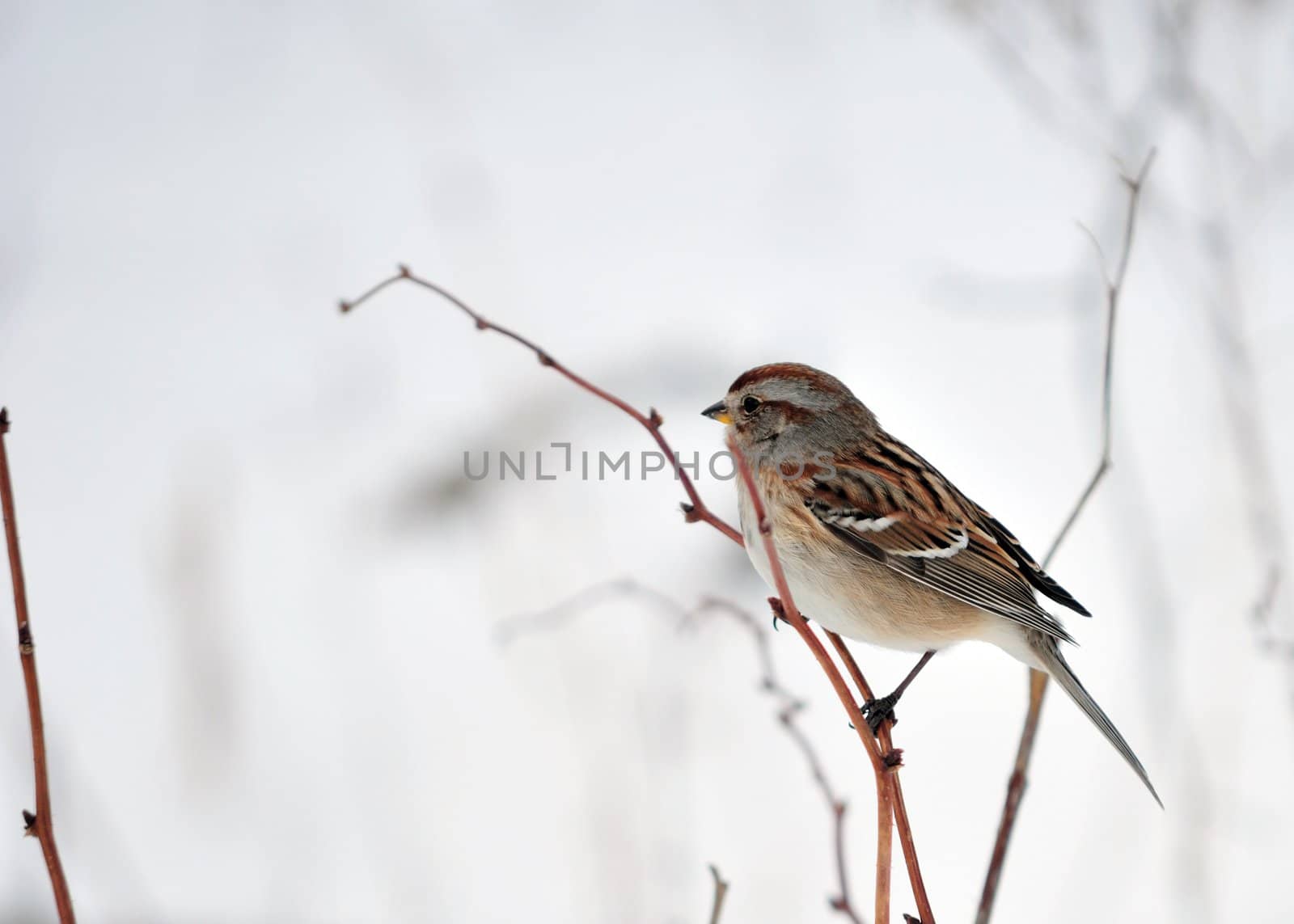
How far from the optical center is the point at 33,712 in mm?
726

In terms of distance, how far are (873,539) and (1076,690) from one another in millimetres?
359

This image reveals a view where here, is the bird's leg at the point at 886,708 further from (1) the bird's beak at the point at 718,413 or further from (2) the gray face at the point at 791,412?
(1) the bird's beak at the point at 718,413

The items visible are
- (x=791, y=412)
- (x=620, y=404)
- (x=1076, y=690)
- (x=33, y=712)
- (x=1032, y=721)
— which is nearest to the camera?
(x=33, y=712)

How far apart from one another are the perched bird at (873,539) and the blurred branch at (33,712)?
0.92 meters

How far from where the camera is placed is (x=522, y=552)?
266 cm

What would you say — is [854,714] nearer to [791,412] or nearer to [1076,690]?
[1076,690]

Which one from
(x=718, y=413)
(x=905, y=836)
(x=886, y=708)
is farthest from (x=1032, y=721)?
(x=718, y=413)

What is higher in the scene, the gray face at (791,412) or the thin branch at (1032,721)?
the gray face at (791,412)

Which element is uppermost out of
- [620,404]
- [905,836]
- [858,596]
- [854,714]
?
[620,404]

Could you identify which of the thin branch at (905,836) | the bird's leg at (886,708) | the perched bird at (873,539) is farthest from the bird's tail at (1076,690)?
the thin branch at (905,836)

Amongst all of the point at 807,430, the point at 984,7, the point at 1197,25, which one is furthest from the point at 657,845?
the point at 1197,25

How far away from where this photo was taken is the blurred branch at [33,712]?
2.37 feet

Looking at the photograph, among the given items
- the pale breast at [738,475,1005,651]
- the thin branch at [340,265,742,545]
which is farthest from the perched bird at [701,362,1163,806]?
the thin branch at [340,265,742,545]

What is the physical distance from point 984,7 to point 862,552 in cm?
131
